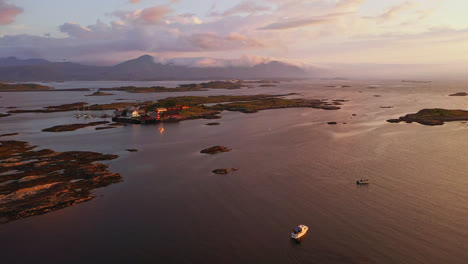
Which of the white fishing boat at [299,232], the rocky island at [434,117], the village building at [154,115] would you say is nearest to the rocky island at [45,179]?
the white fishing boat at [299,232]

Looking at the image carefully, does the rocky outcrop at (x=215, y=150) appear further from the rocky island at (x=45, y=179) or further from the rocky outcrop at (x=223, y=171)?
the rocky island at (x=45, y=179)

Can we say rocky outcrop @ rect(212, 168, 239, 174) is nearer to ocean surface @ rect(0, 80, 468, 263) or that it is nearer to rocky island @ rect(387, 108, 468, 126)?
ocean surface @ rect(0, 80, 468, 263)

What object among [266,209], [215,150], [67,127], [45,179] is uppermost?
[67,127]

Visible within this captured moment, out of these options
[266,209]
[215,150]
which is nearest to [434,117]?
[215,150]

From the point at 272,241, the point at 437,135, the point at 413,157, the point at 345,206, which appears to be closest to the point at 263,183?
the point at 345,206

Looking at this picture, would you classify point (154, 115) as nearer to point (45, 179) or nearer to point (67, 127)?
point (67, 127)

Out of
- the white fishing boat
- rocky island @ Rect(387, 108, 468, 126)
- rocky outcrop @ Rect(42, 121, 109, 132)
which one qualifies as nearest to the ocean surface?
the white fishing boat

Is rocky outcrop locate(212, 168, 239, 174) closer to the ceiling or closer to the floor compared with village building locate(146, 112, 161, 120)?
closer to the floor
